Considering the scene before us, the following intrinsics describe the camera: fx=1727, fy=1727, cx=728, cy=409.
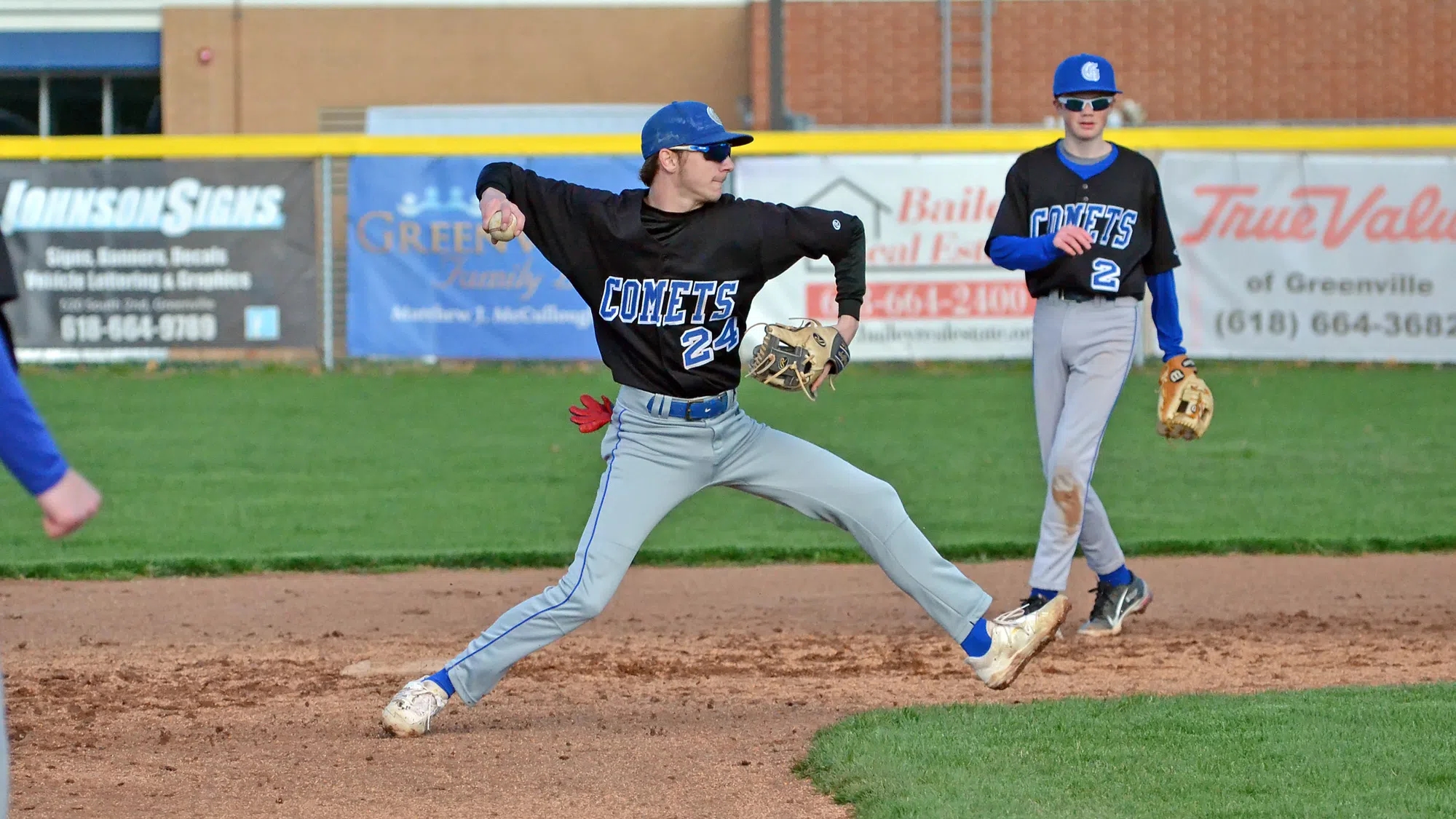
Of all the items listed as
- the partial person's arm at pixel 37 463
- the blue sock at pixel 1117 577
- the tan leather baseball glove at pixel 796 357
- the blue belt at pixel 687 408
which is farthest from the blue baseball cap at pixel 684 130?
the blue sock at pixel 1117 577

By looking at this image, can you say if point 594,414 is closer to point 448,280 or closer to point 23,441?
point 23,441

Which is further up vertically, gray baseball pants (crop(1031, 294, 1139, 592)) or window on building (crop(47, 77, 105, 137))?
window on building (crop(47, 77, 105, 137))

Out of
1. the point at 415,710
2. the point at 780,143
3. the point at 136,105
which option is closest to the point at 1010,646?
the point at 415,710

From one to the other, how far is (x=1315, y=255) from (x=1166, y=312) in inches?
409

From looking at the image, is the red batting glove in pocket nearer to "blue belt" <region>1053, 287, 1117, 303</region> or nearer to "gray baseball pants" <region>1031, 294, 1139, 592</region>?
"gray baseball pants" <region>1031, 294, 1139, 592</region>

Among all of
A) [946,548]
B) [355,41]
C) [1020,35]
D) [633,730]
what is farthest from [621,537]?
[355,41]

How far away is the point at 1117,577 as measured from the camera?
253 inches

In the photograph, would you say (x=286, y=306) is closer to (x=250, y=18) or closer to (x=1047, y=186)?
(x=250, y=18)

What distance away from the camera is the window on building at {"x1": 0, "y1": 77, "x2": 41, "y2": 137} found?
25938mm

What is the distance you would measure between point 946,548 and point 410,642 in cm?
275

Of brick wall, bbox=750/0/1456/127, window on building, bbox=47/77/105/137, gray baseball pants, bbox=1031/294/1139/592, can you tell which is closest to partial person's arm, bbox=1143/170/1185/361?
gray baseball pants, bbox=1031/294/1139/592

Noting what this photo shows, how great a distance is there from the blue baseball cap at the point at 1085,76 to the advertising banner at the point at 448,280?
10.4 metres

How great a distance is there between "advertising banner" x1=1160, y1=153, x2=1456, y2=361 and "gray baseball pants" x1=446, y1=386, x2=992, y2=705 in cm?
1148

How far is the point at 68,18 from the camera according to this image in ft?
81.1
